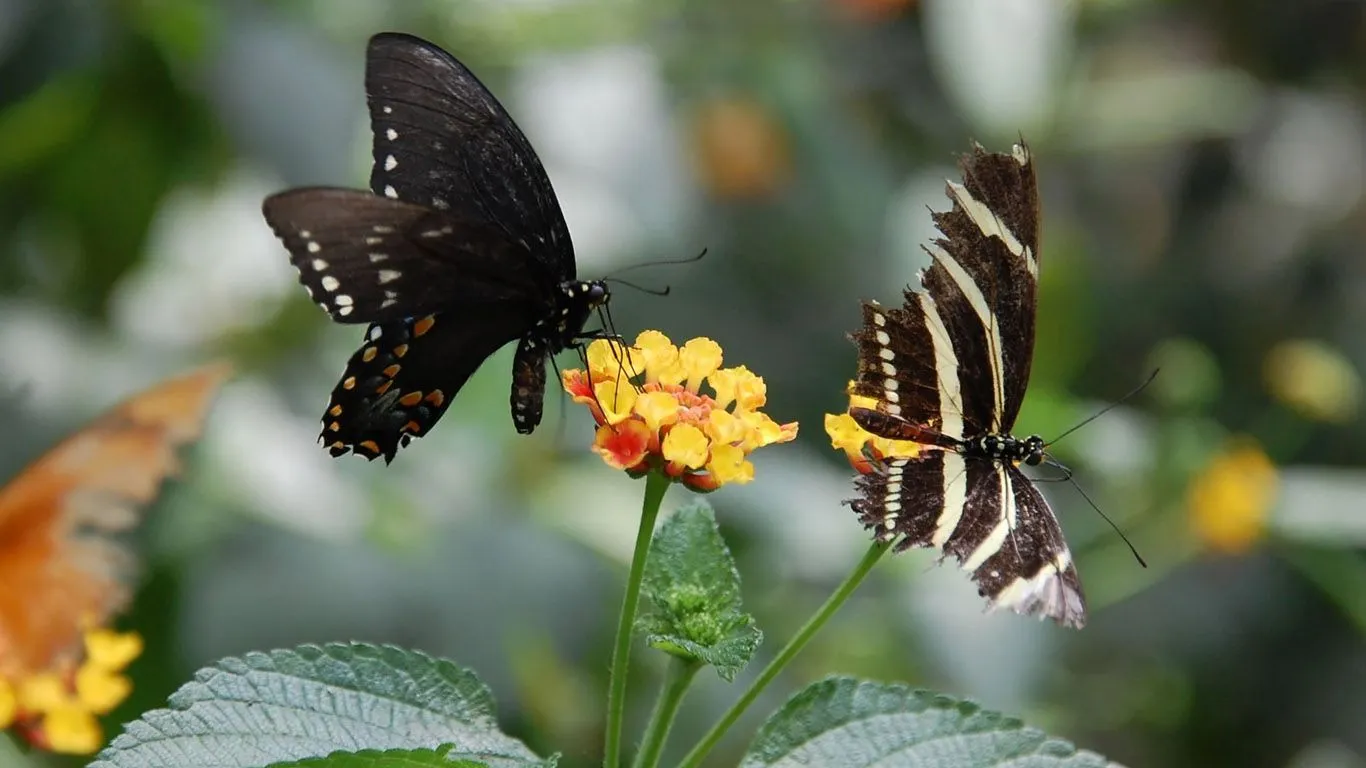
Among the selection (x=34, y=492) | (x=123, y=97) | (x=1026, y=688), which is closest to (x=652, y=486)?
(x=34, y=492)

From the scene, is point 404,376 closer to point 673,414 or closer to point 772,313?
point 673,414

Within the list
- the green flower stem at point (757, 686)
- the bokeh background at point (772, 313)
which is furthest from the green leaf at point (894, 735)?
the bokeh background at point (772, 313)

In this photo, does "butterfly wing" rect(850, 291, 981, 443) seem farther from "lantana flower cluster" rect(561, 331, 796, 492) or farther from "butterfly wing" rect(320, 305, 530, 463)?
"butterfly wing" rect(320, 305, 530, 463)

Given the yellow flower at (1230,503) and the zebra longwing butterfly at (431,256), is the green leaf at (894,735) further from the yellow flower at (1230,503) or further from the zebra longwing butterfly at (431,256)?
the yellow flower at (1230,503)

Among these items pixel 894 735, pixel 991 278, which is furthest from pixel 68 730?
pixel 991 278

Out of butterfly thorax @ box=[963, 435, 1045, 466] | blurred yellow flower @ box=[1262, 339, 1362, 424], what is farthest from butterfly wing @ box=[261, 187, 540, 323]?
blurred yellow flower @ box=[1262, 339, 1362, 424]
